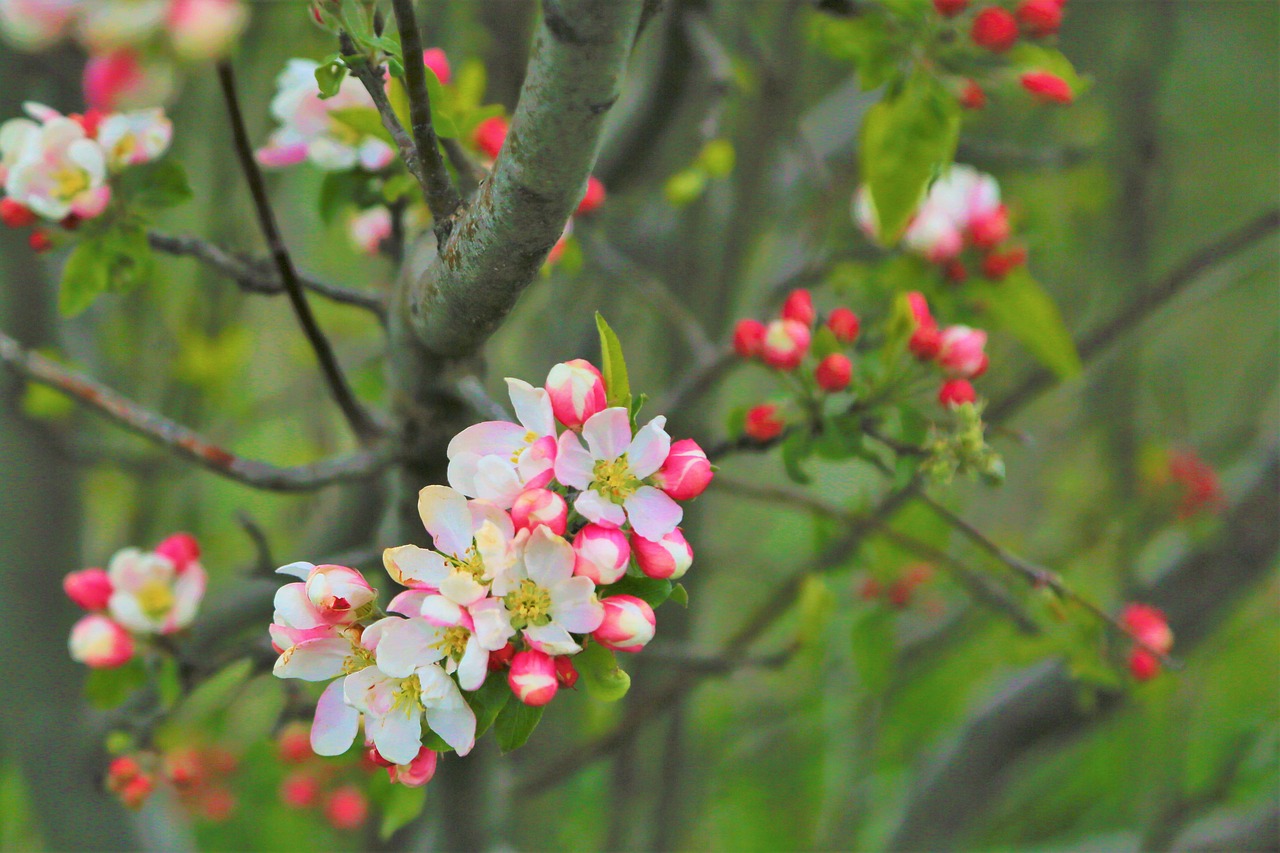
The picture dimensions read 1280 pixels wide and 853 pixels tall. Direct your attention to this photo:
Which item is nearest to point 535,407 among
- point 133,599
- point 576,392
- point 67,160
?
point 576,392

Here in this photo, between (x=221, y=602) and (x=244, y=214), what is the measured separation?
1341 millimetres

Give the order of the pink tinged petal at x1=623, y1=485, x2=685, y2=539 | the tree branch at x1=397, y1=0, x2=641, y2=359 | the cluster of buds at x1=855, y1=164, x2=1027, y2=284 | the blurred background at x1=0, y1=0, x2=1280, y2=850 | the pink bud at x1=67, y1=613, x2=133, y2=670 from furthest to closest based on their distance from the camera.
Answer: the blurred background at x1=0, y1=0, x2=1280, y2=850, the cluster of buds at x1=855, y1=164, x2=1027, y2=284, the pink bud at x1=67, y1=613, x2=133, y2=670, the pink tinged petal at x1=623, y1=485, x2=685, y2=539, the tree branch at x1=397, y1=0, x2=641, y2=359

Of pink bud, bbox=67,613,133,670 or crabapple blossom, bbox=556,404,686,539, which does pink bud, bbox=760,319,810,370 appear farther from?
pink bud, bbox=67,613,133,670

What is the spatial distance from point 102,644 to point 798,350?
35.0 inches

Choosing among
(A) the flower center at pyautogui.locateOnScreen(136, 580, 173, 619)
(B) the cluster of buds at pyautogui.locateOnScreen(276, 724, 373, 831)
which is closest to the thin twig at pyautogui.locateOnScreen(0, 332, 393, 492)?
(A) the flower center at pyautogui.locateOnScreen(136, 580, 173, 619)

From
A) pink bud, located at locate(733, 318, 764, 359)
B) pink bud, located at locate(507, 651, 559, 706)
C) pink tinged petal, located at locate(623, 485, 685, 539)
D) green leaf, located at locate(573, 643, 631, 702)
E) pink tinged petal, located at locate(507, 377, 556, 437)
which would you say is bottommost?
pink bud, located at locate(507, 651, 559, 706)

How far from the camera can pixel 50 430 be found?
5.69 ft

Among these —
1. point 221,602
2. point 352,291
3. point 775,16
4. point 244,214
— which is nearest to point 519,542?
point 352,291

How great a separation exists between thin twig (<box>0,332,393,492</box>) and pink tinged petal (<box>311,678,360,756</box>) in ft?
1.03

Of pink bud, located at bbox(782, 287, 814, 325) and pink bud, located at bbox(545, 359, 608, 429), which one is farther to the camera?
pink bud, located at bbox(782, 287, 814, 325)

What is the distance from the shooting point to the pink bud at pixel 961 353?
1.01m

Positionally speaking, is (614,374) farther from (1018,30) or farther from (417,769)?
(1018,30)

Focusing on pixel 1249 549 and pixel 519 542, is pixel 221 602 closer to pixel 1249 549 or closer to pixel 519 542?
pixel 519 542

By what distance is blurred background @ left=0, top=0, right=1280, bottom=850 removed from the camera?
158cm
